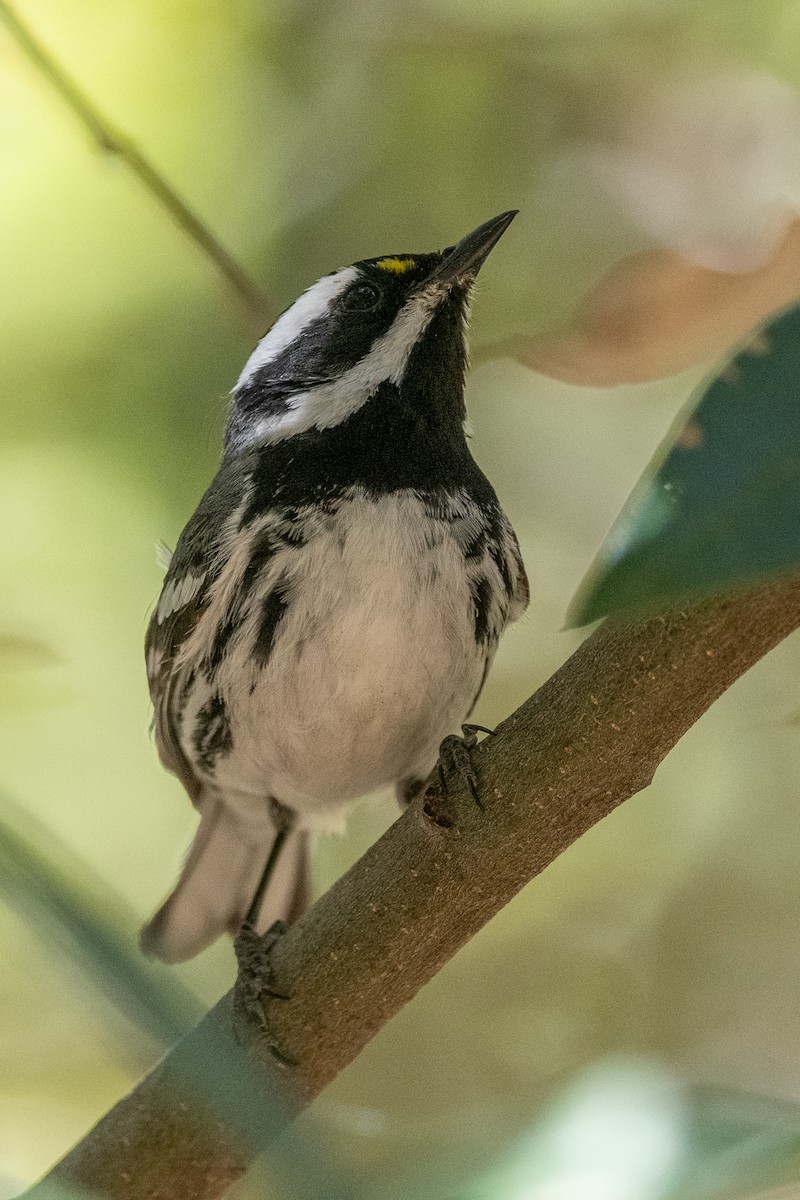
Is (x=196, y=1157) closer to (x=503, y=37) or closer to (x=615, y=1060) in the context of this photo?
(x=615, y=1060)

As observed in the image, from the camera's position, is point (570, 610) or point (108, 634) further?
point (108, 634)

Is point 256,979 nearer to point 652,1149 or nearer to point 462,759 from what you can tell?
point 462,759

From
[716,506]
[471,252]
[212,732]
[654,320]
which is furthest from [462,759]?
[716,506]

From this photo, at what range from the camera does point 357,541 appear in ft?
6.68

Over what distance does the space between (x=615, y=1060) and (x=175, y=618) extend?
105 cm

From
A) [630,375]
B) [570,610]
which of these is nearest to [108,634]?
[630,375]

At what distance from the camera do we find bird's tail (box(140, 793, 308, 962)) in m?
2.57

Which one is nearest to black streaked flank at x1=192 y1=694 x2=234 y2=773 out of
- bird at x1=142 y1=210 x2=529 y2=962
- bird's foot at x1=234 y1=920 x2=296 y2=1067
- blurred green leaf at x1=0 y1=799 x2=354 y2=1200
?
bird at x1=142 y1=210 x2=529 y2=962

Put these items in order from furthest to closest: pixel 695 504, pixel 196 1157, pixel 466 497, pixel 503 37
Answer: pixel 466 497, pixel 503 37, pixel 196 1157, pixel 695 504

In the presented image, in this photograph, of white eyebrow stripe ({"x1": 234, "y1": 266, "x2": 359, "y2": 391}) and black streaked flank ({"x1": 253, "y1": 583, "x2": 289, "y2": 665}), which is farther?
white eyebrow stripe ({"x1": 234, "y1": 266, "x2": 359, "y2": 391})

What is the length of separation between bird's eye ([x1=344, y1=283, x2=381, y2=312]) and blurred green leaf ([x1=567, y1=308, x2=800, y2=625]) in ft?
6.21

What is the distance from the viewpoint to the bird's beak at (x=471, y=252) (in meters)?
2.05

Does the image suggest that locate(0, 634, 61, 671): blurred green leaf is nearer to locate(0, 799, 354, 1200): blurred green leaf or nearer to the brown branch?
the brown branch

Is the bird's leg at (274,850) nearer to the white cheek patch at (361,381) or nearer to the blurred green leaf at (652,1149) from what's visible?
the white cheek patch at (361,381)
